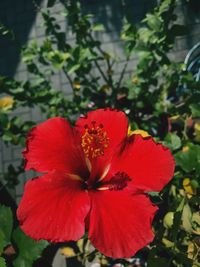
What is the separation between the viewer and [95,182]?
1.37m

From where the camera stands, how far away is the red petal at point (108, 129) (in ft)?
4.49

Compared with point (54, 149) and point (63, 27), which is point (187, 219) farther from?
point (63, 27)

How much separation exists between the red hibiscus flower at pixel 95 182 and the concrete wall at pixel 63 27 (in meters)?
2.63

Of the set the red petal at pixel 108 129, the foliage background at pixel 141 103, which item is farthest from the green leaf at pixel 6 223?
the red petal at pixel 108 129

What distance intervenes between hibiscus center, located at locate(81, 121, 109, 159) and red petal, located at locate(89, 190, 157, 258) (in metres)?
0.16

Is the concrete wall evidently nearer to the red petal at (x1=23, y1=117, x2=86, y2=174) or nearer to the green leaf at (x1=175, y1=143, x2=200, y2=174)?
the green leaf at (x1=175, y1=143, x2=200, y2=174)

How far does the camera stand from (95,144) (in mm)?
1307

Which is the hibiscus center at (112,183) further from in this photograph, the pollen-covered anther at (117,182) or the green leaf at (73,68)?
the green leaf at (73,68)

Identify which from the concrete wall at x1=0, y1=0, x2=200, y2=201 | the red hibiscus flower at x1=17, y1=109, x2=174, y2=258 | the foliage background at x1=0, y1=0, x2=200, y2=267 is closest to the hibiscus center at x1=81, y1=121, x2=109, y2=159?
the red hibiscus flower at x1=17, y1=109, x2=174, y2=258

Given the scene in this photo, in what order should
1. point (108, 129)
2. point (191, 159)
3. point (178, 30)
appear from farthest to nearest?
point (178, 30) → point (191, 159) → point (108, 129)

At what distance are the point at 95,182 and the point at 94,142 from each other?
15 cm

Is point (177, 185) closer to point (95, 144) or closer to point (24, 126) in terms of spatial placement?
point (95, 144)

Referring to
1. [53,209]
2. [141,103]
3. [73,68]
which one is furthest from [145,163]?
[141,103]

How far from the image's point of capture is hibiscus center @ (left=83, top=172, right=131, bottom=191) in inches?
50.2
